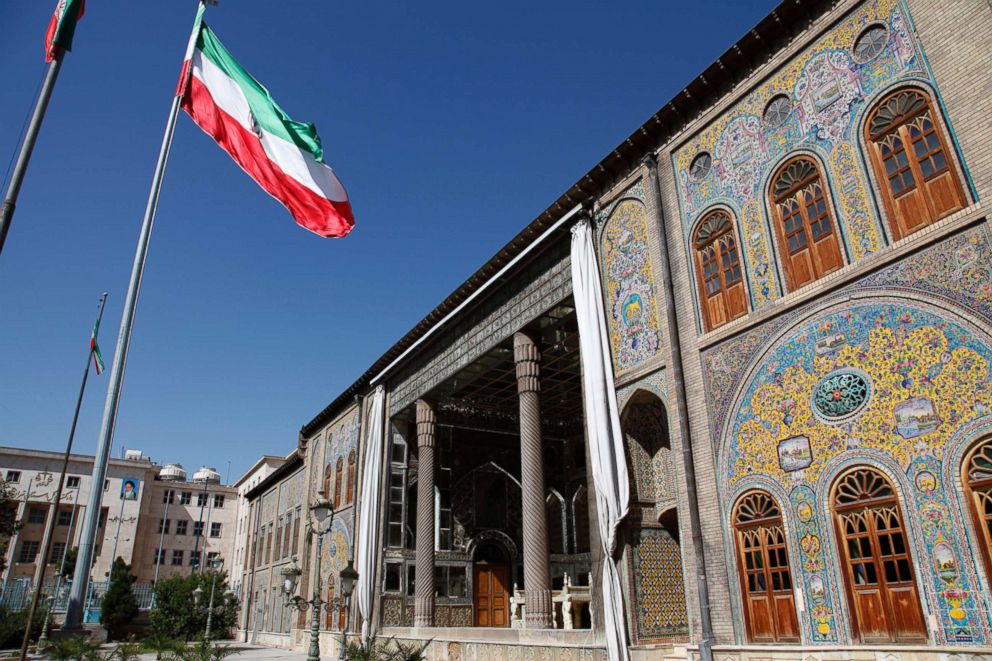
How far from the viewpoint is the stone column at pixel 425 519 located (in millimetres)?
18750

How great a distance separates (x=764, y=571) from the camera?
889cm

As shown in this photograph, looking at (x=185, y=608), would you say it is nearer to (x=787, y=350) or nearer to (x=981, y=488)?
(x=787, y=350)

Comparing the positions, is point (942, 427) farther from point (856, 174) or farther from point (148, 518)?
point (148, 518)

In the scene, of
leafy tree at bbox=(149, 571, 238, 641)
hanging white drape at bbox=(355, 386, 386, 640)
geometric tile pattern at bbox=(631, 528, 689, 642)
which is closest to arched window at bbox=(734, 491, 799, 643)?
geometric tile pattern at bbox=(631, 528, 689, 642)

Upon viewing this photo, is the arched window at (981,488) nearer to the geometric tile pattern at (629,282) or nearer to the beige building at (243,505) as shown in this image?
the geometric tile pattern at (629,282)

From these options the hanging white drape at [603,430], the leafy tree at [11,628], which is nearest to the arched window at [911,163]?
the hanging white drape at [603,430]

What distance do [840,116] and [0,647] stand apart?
3045 cm

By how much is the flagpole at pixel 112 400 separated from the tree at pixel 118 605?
36714mm

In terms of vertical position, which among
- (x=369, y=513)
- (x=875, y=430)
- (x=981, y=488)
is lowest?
(x=981, y=488)

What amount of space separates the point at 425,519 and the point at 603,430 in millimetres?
9283

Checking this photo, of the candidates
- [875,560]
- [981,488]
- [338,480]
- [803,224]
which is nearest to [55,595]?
[338,480]

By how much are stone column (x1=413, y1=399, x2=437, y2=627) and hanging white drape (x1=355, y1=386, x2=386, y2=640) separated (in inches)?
57.7

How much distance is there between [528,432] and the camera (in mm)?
14898

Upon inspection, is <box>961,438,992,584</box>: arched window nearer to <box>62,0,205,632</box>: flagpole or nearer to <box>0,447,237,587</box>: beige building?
<box>62,0,205,632</box>: flagpole
